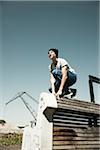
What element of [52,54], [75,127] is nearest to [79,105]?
[75,127]

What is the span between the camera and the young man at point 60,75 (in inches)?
215

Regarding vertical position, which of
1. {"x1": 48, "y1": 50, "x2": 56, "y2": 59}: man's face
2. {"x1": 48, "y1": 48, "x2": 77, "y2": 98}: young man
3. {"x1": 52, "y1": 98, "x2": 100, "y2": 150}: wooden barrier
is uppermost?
{"x1": 48, "y1": 50, "x2": 56, "y2": 59}: man's face

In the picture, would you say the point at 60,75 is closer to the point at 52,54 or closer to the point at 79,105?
the point at 52,54

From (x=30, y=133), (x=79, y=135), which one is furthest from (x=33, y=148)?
(x=79, y=135)

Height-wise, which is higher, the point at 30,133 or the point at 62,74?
the point at 62,74

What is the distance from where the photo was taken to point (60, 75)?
5.60 metres

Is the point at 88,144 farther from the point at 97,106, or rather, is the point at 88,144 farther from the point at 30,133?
the point at 30,133

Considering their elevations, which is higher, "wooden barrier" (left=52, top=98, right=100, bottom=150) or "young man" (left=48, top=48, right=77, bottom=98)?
"young man" (left=48, top=48, right=77, bottom=98)

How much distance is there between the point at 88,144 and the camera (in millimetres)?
5332

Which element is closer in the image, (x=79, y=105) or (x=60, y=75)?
(x=79, y=105)

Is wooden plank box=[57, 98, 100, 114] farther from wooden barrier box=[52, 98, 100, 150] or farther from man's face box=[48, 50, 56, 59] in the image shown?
man's face box=[48, 50, 56, 59]

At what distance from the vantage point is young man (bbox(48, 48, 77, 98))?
5.45 meters

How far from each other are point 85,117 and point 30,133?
46.1 inches

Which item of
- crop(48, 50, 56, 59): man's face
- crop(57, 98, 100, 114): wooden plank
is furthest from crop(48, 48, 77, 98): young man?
crop(57, 98, 100, 114): wooden plank
